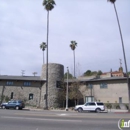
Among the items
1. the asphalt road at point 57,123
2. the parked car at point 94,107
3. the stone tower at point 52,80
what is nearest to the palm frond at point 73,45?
the stone tower at point 52,80

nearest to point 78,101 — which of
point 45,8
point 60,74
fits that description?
point 60,74

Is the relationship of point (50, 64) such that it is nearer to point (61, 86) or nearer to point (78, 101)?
point (61, 86)

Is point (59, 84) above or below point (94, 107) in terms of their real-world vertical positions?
above

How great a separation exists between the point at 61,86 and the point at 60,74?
2.99 meters

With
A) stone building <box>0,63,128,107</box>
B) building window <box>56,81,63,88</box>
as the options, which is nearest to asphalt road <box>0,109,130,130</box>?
stone building <box>0,63,128,107</box>

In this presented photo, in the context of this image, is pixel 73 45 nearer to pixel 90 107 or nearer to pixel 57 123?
pixel 90 107

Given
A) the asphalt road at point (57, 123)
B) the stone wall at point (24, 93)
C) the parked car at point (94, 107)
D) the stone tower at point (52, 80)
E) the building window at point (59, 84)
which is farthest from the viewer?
the building window at point (59, 84)

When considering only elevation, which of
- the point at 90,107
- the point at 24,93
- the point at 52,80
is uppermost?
the point at 52,80

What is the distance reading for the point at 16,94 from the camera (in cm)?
4569

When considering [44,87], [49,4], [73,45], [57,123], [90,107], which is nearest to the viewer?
[57,123]

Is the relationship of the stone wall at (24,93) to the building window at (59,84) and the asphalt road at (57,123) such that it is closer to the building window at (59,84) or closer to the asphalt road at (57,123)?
the building window at (59,84)

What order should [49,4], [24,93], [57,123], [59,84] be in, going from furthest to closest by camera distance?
[59,84], [24,93], [49,4], [57,123]

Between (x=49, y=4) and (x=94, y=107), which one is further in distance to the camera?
(x=49, y=4)

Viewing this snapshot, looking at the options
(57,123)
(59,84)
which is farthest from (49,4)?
(57,123)
